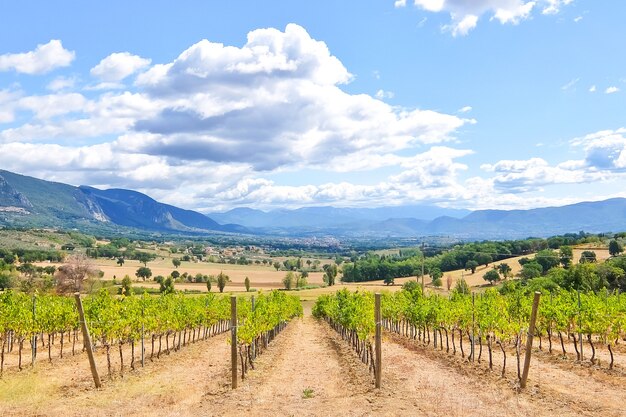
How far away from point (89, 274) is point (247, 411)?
8723cm

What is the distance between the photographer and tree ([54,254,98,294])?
80688 mm

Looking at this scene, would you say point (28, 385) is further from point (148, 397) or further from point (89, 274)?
point (89, 274)

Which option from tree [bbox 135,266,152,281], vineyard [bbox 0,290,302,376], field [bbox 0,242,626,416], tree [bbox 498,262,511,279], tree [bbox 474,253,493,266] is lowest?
tree [bbox 135,266,152,281]

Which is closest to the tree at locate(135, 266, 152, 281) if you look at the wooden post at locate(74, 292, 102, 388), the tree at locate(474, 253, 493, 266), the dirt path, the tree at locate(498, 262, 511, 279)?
the tree at locate(474, 253, 493, 266)

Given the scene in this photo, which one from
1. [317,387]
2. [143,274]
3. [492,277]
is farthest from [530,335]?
[143,274]

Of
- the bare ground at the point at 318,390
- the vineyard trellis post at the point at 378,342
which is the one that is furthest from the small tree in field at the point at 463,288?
the vineyard trellis post at the point at 378,342

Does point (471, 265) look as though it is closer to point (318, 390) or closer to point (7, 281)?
point (7, 281)

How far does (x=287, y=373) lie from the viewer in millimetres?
20844

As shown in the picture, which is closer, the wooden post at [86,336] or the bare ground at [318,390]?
the bare ground at [318,390]

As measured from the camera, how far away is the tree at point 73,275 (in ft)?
265

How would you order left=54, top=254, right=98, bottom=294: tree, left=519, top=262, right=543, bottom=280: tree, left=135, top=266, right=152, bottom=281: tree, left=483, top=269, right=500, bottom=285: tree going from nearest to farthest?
left=54, top=254, right=98, bottom=294: tree
left=519, top=262, right=543, bottom=280: tree
left=483, top=269, right=500, bottom=285: tree
left=135, top=266, right=152, bottom=281: tree

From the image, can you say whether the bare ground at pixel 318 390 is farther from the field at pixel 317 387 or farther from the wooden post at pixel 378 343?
the wooden post at pixel 378 343

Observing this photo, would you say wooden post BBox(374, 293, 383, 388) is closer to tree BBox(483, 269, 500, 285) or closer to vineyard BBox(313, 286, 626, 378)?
vineyard BBox(313, 286, 626, 378)

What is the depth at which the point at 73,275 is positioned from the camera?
84188mm
